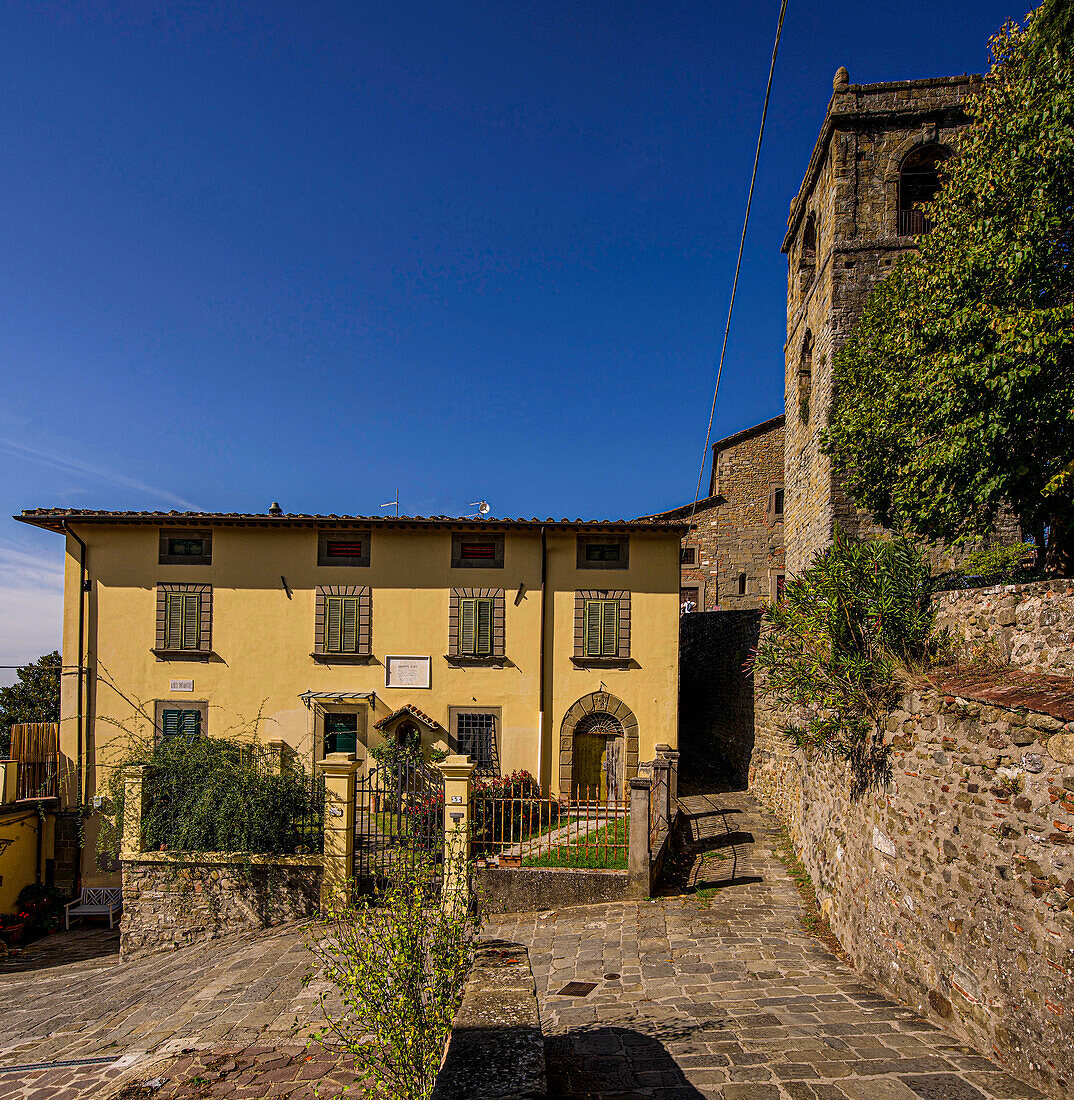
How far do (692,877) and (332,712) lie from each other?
960cm

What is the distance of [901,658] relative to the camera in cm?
746

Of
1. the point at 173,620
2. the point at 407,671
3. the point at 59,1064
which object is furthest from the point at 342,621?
the point at 59,1064

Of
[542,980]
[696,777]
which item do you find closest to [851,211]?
[696,777]

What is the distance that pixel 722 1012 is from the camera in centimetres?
595

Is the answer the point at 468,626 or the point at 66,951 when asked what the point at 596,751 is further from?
the point at 66,951

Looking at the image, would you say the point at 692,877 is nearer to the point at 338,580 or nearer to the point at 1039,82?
the point at 338,580

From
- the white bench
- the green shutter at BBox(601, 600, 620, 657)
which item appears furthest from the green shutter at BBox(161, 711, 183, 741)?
the green shutter at BBox(601, 600, 620, 657)

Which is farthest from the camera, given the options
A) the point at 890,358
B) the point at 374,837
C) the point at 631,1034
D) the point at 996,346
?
the point at 374,837

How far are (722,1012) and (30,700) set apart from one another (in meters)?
25.4

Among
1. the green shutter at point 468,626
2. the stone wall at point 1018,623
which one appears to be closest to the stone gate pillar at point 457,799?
the green shutter at point 468,626

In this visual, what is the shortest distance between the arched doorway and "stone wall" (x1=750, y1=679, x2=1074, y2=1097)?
27.4ft

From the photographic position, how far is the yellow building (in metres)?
15.9

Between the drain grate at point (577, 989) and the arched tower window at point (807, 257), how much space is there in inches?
673

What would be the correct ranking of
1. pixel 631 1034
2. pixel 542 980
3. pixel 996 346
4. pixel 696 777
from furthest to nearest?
1. pixel 696 777
2. pixel 996 346
3. pixel 542 980
4. pixel 631 1034
